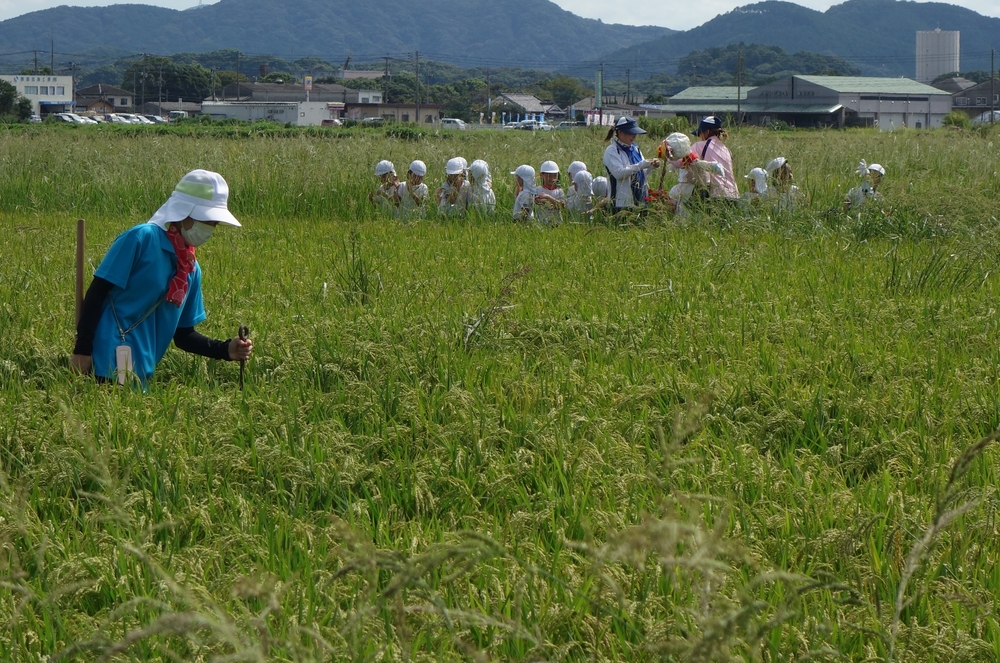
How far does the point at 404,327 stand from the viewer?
5.40 m

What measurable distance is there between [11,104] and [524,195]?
225ft

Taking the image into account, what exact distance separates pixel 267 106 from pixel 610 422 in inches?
3578

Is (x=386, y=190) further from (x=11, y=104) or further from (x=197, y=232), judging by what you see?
(x=11, y=104)

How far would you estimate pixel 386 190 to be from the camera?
1171 cm

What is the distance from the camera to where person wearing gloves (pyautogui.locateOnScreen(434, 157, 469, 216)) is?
11070 mm

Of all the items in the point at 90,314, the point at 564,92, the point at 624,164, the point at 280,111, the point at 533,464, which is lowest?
the point at 533,464

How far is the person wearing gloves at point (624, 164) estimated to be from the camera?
1027 centimetres

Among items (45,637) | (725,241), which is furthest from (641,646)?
(725,241)

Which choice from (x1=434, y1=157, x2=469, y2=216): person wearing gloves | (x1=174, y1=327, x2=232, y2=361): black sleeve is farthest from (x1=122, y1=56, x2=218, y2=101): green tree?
(x1=174, y1=327, x2=232, y2=361): black sleeve

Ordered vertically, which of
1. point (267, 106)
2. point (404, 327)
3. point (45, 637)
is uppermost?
point (267, 106)

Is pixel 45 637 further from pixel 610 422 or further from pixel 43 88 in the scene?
pixel 43 88

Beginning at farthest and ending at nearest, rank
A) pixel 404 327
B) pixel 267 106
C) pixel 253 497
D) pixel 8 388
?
pixel 267 106
pixel 404 327
pixel 8 388
pixel 253 497

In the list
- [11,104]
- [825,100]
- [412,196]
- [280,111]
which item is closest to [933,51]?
[825,100]

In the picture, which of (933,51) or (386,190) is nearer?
(386,190)
